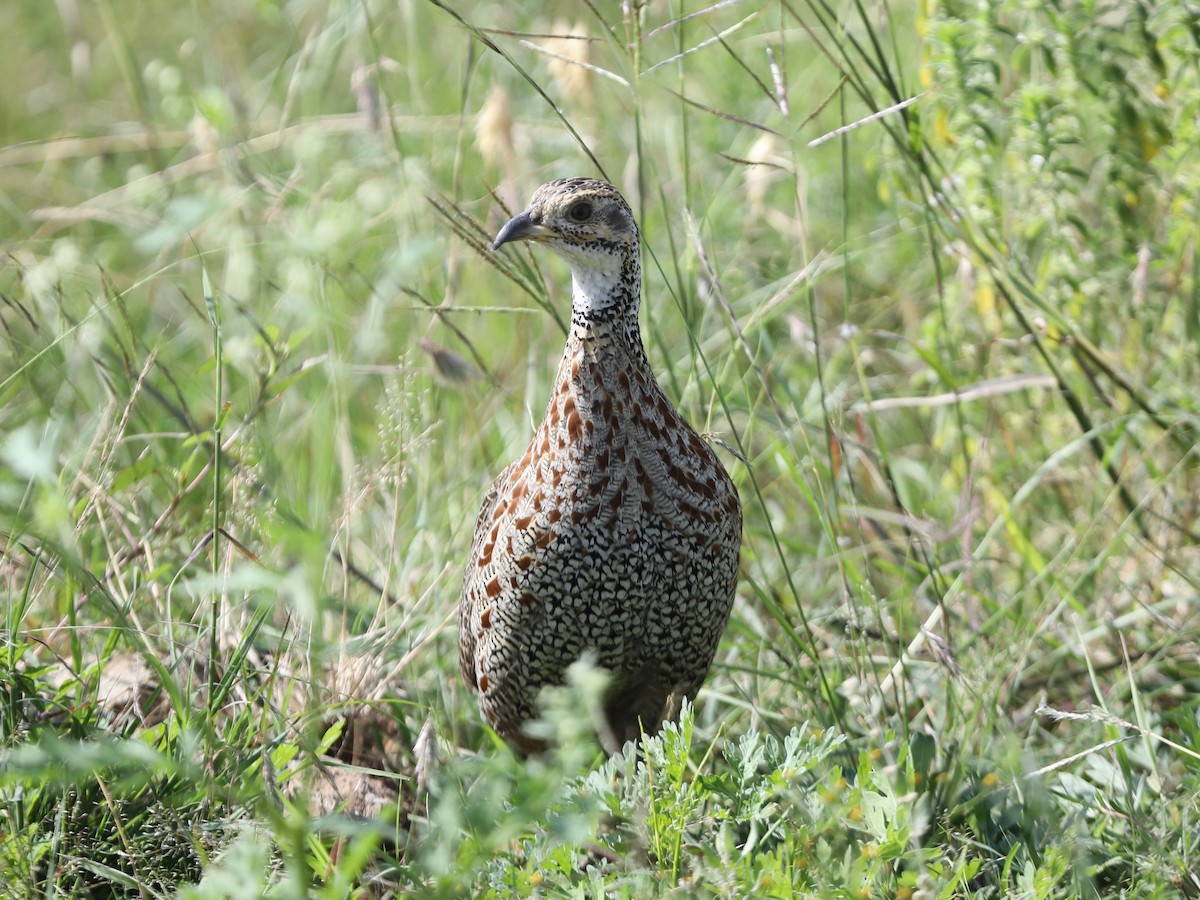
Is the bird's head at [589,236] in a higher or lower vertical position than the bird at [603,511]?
higher

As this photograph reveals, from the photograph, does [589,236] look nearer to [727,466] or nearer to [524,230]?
[524,230]

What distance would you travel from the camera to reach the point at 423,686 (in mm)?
3373

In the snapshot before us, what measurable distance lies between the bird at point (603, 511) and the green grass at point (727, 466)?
0.14 meters

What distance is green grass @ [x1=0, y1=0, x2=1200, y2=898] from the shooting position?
2.27m

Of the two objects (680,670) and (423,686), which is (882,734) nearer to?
(680,670)

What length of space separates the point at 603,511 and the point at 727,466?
48.7 inches

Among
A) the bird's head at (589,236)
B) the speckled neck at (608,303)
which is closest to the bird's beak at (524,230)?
the bird's head at (589,236)

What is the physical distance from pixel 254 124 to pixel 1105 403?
3.42 meters

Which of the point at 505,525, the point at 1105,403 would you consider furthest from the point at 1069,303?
the point at 505,525

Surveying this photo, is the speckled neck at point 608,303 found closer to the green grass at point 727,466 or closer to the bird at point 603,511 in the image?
the bird at point 603,511

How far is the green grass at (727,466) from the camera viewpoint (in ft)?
7.45

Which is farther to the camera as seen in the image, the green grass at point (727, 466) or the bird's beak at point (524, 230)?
the bird's beak at point (524, 230)

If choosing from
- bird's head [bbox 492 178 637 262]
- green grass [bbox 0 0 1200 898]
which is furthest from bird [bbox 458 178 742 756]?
green grass [bbox 0 0 1200 898]

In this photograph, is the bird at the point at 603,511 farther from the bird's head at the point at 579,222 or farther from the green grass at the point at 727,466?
the green grass at the point at 727,466
